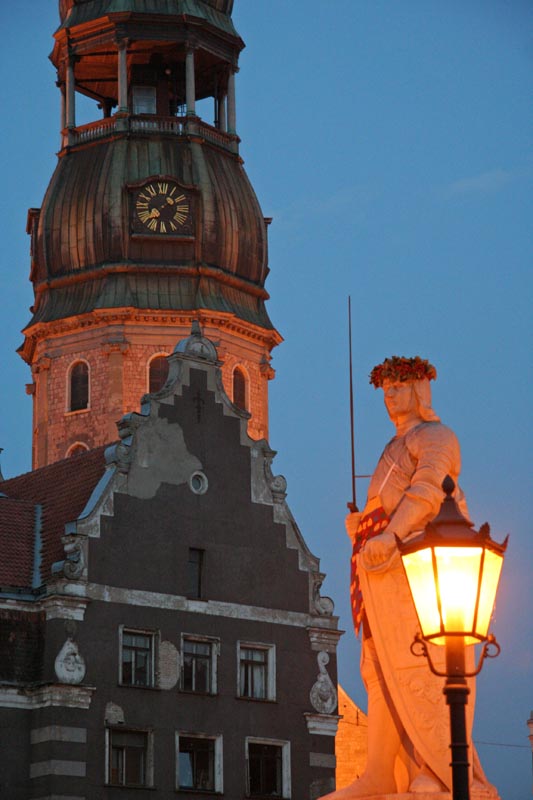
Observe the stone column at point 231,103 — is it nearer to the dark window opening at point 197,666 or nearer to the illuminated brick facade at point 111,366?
the illuminated brick facade at point 111,366

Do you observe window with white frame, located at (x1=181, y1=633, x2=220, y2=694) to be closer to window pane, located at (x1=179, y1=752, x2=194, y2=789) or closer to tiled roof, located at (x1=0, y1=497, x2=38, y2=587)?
window pane, located at (x1=179, y1=752, x2=194, y2=789)

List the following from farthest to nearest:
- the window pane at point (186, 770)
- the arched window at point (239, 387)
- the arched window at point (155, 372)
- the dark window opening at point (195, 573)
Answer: the arched window at point (239, 387) → the arched window at point (155, 372) → the dark window opening at point (195, 573) → the window pane at point (186, 770)

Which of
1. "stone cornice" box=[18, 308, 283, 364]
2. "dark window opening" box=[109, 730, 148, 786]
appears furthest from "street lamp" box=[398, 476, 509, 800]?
"stone cornice" box=[18, 308, 283, 364]

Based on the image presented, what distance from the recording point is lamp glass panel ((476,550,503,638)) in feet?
48.5

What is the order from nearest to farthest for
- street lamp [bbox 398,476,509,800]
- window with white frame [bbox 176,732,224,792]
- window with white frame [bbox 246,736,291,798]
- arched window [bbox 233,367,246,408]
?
street lamp [bbox 398,476,509,800] < window with white frame [bbox 176,732,224,792] < window with white frame [bbox 246,736,291,798] < arched window [bbox 233,367,246,408]

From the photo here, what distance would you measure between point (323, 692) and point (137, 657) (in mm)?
6113

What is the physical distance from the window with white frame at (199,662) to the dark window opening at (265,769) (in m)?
2.03

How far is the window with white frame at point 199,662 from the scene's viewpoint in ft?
159

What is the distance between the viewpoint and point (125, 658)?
47.5 meters

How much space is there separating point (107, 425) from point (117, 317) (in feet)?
14.1

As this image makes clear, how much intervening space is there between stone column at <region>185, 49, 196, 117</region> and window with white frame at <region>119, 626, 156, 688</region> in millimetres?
33419

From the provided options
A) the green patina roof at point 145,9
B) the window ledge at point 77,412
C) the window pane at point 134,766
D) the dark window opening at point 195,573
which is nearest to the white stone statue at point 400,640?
the window pane at point 134,766

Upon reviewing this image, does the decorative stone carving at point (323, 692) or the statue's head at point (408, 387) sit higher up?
the decorative stone carving at point (323, 692)

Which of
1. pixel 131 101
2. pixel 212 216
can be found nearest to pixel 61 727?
pixel 212 216
